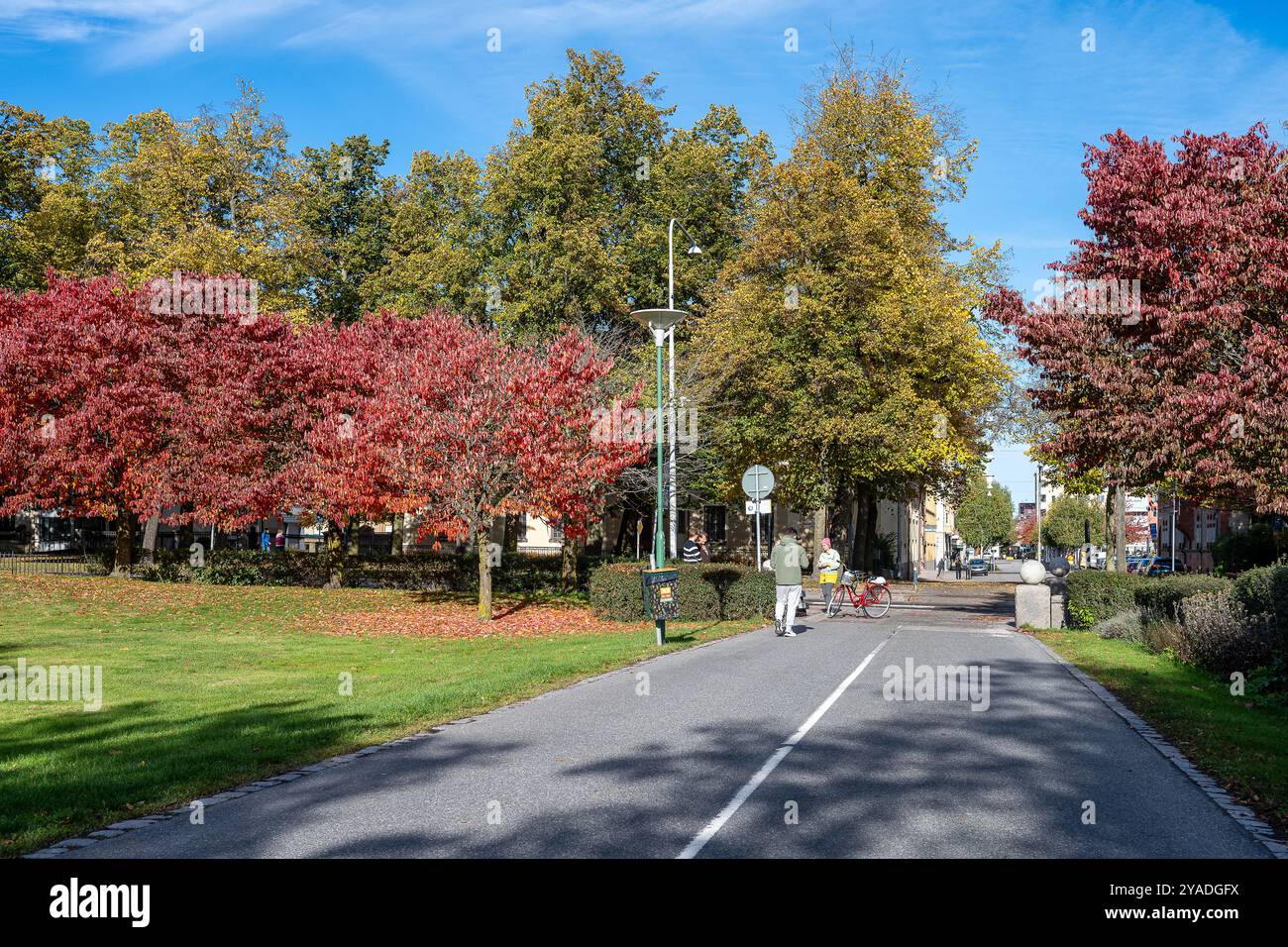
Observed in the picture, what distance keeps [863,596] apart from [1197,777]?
54.0 ft

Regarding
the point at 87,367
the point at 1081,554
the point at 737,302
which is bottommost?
the point at 1081,554

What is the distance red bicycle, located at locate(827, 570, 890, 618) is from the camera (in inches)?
942

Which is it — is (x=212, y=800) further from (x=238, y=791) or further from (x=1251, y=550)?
(x=1251, y=550)

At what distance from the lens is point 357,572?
30703 mm

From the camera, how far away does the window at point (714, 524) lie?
177 ft

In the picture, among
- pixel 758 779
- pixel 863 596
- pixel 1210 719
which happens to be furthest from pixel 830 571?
pixel 758 779

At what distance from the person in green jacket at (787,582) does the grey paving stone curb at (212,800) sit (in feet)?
32.6

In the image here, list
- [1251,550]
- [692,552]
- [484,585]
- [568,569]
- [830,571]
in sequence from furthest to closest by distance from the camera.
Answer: [1251,550]
[568,569]
[692,552]
[830,571]
[484,585]

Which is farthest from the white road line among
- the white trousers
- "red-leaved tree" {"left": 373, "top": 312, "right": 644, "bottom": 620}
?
"red-leaved tree" {"left": 373, "top": 312, "right": 644, "bottom": 620}

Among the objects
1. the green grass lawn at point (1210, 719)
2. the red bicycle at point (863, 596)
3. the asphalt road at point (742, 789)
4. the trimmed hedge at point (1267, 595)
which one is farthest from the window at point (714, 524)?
the asphalt road at point (742, 789)
